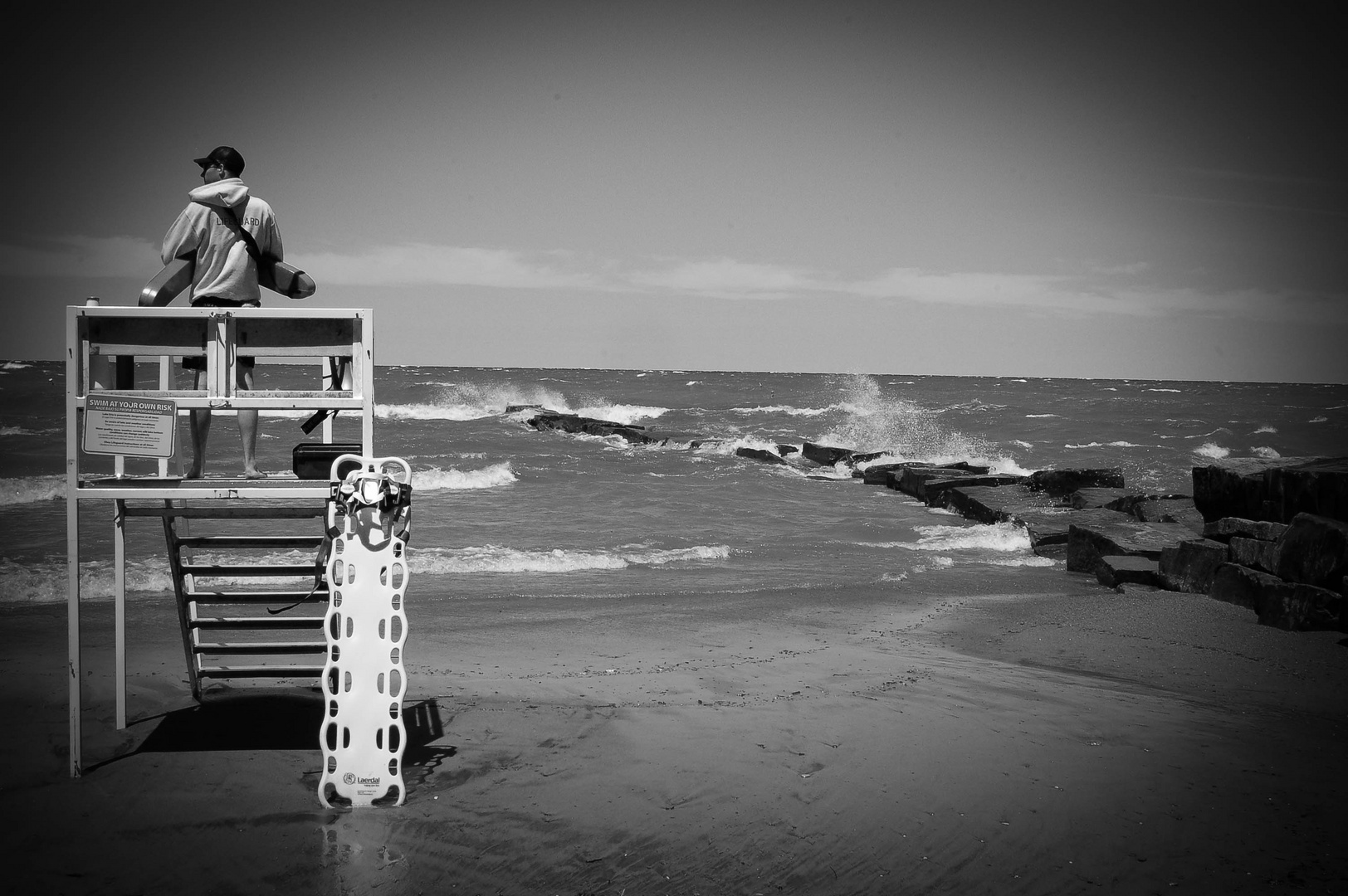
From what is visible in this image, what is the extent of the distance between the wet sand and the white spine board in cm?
15

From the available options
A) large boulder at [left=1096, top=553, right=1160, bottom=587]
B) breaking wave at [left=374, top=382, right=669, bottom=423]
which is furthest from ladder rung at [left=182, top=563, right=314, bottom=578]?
breaking wave at [left=374, top=382, right=669, bottom=423]

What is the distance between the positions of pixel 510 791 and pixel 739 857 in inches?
41.8

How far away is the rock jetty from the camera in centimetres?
725

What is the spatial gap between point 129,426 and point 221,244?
108 centimetres

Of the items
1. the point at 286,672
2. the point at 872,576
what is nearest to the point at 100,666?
the point at 286,672

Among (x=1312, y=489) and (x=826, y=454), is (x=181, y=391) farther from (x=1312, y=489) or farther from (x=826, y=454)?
(x=826, y=454)

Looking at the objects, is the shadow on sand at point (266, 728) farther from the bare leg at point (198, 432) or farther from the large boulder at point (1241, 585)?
the large boulder at point (1241, 585)

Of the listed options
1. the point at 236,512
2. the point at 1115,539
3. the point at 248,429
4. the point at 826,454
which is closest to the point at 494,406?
the point at 826,454

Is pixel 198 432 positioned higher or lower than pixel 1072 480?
higher

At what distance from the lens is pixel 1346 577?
6805 millimetres

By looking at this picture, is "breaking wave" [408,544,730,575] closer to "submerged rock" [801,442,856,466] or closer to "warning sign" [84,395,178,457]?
"warning sign" [84,395,178,457]

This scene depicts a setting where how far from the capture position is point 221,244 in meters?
4.49

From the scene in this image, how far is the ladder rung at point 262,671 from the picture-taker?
15.8 ft

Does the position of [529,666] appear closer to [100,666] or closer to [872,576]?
[100,666]
